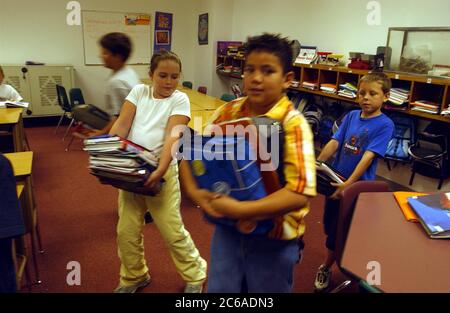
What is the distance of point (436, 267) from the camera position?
3.84 ft

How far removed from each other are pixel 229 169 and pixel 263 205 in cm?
13

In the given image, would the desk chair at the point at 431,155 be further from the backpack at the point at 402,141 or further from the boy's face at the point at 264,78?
the boy's face at the point at 264,78

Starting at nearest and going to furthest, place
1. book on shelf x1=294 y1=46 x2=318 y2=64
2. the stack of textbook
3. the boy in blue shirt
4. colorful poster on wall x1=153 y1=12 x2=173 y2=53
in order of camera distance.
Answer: the stack of textbook → the boy in blue shirt → book on shelf x1=294 y1=46 x2=318 y2=64 → colorful poster on wall x1=153 y1=12 x2=173 y2=53

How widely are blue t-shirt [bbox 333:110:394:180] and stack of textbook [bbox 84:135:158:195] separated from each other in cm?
117

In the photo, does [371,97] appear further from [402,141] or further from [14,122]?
[14,122]

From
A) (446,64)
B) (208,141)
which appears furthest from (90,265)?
(446,64)

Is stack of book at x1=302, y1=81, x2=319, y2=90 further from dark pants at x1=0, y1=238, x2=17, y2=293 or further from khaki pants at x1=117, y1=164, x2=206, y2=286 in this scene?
dark pants at x1=0, y1=238, x2=17, y2=293

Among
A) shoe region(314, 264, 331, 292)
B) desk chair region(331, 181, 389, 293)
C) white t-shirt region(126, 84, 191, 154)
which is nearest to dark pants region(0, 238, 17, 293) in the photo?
white t-shirt region(126, 84, 191, 154)

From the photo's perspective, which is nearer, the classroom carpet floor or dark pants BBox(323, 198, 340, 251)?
dark pants BBox(323, 198, 340, 251)

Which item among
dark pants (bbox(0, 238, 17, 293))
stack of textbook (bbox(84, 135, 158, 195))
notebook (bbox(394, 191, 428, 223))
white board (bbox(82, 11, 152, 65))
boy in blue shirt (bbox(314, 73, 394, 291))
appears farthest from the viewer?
white board (bbox(82, 11, 152, 65))

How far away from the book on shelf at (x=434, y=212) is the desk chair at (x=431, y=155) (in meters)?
Answer: 1.85

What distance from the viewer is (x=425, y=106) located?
336 centimetres

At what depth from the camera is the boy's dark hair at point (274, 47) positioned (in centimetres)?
107

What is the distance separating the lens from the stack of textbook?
5.40ft
